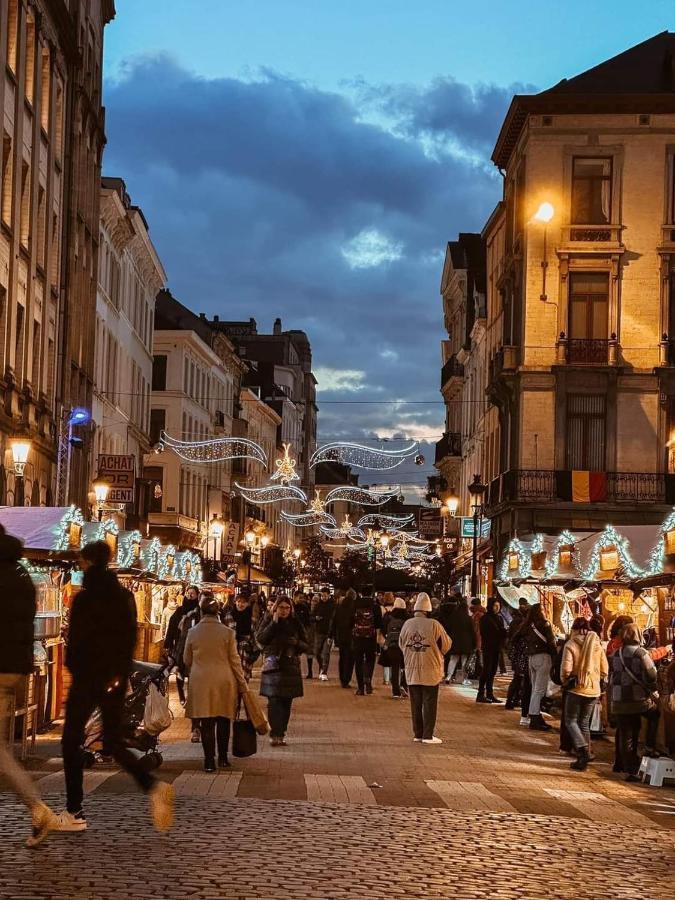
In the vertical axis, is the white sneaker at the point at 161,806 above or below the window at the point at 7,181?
below

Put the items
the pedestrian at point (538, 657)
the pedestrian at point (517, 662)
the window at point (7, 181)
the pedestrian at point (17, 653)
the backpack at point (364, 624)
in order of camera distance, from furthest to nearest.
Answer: the window at point (7, 181)
the backpack at point (364, 624)
the pedestrian at point (517, 662)
the pedestrian at point (538, 657)
the pedestrian at point (17, 653)

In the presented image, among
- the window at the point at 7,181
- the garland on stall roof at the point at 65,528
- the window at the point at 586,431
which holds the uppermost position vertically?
the window at the point at 7,181

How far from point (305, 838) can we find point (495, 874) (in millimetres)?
1588

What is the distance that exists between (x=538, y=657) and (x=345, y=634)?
769 cm

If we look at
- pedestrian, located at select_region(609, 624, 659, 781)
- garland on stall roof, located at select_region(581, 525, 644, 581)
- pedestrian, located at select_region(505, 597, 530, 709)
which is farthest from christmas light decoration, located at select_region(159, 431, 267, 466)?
pedestrian, located at select_region(609, 624, 659, 781)

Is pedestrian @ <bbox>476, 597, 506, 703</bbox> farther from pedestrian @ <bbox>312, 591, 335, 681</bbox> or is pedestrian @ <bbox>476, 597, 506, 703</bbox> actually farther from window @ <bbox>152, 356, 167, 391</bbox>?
window @ <bbox>152, 356, 167, 391</bbox>

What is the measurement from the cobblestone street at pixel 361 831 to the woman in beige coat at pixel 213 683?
343mm

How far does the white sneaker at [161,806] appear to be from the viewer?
10062 mm

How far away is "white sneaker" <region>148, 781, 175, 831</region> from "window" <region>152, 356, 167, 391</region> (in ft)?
221

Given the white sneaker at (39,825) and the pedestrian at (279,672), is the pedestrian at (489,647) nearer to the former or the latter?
the pedestrian at (279,672)

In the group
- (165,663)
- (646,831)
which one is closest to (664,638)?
(165,663)

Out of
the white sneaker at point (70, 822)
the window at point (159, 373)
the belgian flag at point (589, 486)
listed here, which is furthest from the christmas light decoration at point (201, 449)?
the white sneaker at point (70, 822)

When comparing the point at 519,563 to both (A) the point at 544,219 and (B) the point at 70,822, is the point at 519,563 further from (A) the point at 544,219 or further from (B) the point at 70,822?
(B) the point at 70,822

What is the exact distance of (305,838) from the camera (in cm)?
1083
